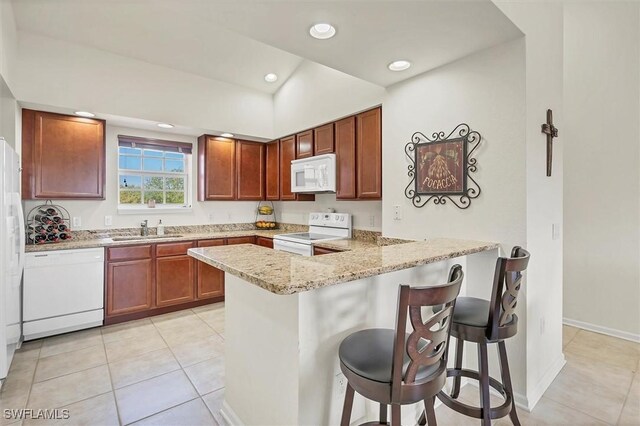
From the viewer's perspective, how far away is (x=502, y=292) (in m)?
1.63

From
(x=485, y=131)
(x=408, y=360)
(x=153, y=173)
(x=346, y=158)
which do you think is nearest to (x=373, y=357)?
(x=408, y=360)

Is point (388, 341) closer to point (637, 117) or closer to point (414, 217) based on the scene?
point (414, 217)

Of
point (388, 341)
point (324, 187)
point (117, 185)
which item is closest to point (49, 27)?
point (117, 185)

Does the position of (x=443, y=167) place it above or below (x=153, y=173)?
below

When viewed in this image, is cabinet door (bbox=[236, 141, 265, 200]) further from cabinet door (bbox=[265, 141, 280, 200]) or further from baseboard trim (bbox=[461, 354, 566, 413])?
baseboard trim (bbox=[461, 354, 566, 413])

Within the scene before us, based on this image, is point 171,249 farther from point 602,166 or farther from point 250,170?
point 602,166

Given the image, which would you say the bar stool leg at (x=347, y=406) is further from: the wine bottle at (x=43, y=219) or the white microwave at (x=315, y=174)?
the wine bottle at (x=43, y=219)

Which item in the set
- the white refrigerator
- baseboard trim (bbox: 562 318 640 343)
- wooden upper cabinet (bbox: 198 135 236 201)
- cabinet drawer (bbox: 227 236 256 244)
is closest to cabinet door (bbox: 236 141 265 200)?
wooden upper cabinet (bbox: 198 135 236 201)

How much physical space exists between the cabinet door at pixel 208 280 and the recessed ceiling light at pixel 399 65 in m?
2.96

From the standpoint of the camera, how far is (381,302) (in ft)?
5.81

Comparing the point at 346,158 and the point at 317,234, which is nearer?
the point at 346,158

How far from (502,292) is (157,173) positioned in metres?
4.32

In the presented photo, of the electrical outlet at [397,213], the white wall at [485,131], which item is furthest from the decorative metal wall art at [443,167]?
the electrical outlet at [397,213]

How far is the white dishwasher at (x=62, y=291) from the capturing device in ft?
9.91
